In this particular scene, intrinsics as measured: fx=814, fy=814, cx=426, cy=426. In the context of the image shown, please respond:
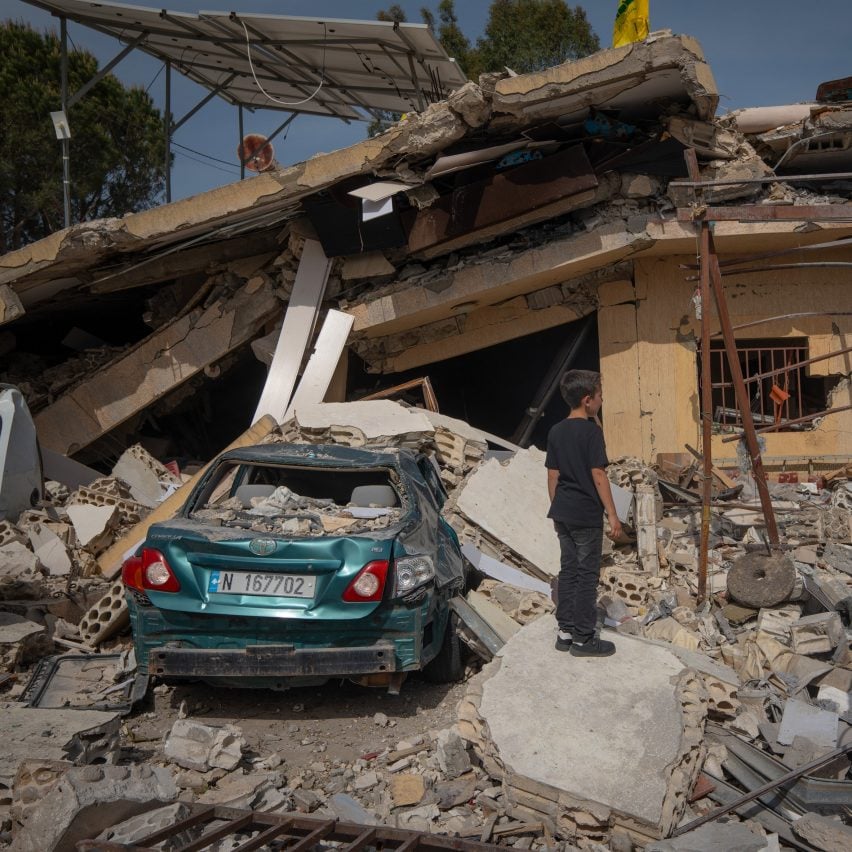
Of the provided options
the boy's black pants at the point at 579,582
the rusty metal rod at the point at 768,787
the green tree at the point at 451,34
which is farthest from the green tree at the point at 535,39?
the rusty metal rod at the point at 768,787

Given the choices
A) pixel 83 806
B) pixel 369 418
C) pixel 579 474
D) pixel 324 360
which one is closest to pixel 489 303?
pixel 324 360

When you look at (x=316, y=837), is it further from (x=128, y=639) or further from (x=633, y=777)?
(x=128, y=639)

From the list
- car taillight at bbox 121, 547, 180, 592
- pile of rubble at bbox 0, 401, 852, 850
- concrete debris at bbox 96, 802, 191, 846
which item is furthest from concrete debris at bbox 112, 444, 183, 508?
concrete debris at bbox 96, 802, 191, 846

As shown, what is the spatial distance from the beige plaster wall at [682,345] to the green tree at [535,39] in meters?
17.5

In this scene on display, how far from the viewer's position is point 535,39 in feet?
83.3

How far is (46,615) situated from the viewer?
607 centimetres

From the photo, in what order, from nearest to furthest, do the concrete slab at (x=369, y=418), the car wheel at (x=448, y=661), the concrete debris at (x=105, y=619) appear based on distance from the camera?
1. the car wheel at (x=448, y=661)
2. the concrete debris at (x=105, y=619)
3. the concrete slab at (x=369, y=418)

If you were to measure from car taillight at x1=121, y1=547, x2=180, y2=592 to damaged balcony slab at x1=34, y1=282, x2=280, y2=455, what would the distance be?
5.86 m

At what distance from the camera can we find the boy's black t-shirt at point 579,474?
4.64m

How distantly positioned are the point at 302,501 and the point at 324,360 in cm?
436

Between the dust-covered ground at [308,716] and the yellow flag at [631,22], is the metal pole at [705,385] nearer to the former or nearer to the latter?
the dust-covered ground at [308,716]

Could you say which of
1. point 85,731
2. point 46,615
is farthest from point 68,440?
point 85,731

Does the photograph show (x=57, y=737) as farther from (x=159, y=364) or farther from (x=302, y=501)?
(x=159, y=364)

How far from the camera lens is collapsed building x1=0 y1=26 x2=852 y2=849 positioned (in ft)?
21.4
